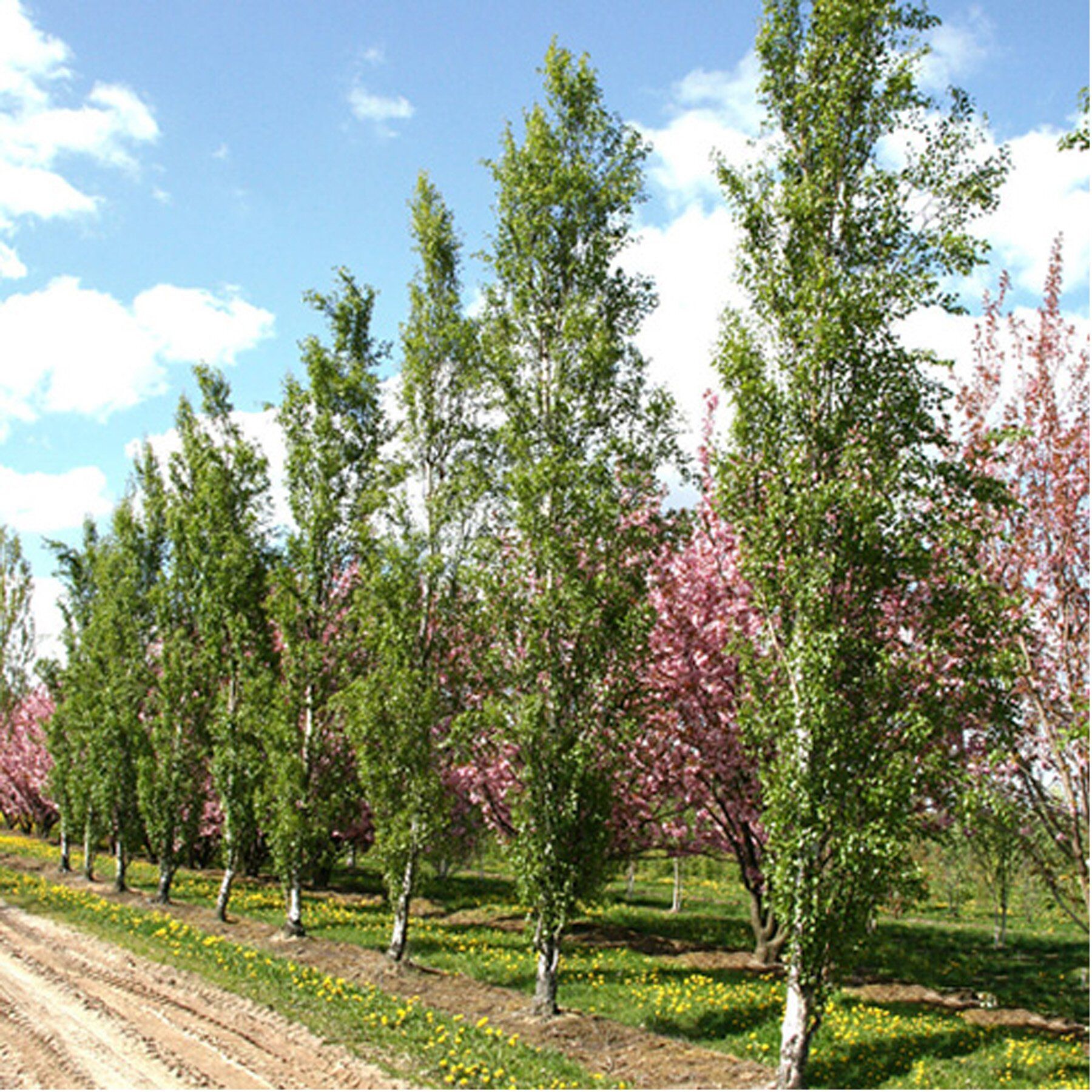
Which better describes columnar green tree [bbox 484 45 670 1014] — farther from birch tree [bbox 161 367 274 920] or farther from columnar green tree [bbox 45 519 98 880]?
columnar green tree [bbox 45 519 98 880]

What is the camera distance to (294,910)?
19.3 meters

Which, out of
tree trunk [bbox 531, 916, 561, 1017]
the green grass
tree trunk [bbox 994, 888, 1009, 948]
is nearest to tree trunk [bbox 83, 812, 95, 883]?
the green grass

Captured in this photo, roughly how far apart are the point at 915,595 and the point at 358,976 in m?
11.9

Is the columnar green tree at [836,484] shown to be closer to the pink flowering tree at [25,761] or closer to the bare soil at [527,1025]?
the bare soil at [527,1025]

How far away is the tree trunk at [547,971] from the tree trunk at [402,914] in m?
4.07

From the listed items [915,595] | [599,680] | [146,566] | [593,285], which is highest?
[593,285]

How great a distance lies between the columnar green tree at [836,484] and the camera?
36.5ft

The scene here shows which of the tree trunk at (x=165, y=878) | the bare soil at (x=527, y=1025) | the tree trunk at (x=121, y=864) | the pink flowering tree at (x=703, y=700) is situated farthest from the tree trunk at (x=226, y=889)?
the pink flowering tree at (x=703, y=700)

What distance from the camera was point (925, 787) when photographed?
40.0 ft

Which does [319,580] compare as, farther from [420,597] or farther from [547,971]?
[547,971]

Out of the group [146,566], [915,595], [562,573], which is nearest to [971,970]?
[915,595]

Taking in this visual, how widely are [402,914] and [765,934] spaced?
8.50 meters

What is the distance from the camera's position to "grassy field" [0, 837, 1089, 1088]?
37.8 feet

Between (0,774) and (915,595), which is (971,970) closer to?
(915,595)
